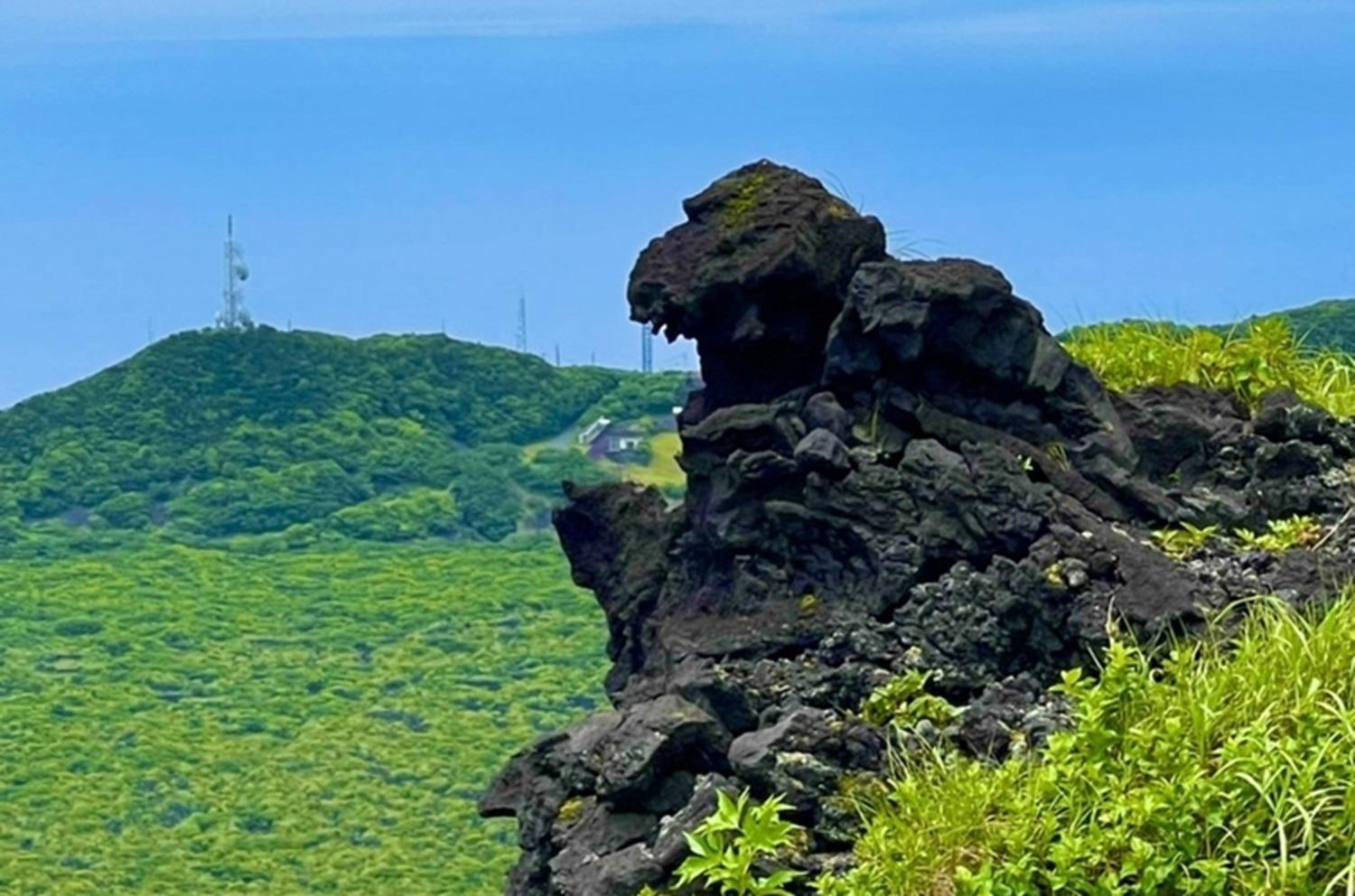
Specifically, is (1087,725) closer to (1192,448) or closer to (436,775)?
(1192,448)

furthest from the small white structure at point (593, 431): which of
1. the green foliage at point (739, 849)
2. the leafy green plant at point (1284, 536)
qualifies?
the green foliage at point (739, 849)

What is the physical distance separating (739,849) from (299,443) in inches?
594

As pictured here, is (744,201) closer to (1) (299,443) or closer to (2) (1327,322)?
(2) (1327,322)

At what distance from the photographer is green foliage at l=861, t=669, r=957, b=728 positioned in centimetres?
527

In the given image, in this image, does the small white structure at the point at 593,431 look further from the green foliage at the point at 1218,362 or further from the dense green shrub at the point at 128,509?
the green foliage at the point at 1218,362

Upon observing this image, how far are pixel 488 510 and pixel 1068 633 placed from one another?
45.1 ft

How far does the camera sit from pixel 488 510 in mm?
18953

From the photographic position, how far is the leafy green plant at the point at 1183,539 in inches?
230

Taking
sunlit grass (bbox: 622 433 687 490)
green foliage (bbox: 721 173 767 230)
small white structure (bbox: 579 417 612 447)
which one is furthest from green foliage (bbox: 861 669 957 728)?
small white structure (bbox: 579 417 612 447)

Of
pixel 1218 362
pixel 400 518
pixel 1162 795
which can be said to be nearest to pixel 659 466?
pixel 400 518

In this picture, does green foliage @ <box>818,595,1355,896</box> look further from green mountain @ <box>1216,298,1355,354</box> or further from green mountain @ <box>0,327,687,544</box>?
green mountain @ <box>0,327,687,544</box>

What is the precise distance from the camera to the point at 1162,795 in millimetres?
4562

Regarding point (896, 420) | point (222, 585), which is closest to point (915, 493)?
point (896, 420)

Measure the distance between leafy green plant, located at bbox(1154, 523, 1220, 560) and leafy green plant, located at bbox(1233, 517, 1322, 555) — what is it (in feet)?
0.31
